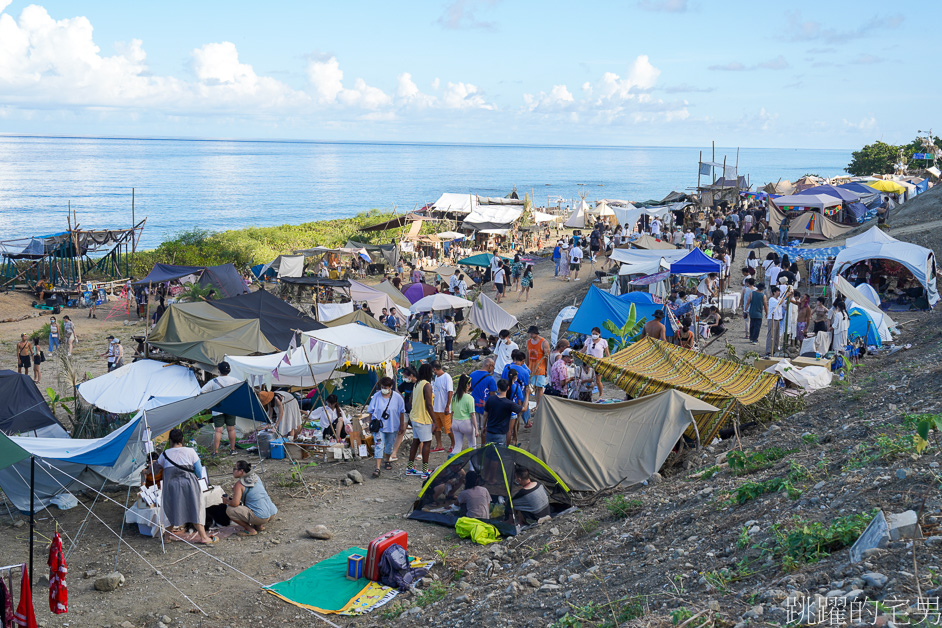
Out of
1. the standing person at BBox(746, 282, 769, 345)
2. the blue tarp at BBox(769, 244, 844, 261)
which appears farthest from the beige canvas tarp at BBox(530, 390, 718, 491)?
the blue tarp at BBox(769, 244, 844, 261)

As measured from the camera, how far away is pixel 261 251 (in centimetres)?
3312

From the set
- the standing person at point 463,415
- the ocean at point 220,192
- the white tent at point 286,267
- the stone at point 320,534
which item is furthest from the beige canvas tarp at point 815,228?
the ocean at point 220,192

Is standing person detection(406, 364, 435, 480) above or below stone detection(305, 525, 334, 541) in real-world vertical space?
above

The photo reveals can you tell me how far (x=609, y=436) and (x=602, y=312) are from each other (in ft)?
20.5

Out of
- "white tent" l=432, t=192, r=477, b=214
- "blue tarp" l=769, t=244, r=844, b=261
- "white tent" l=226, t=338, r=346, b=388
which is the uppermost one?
"white tent" l=432, t=192, r=477, b=214

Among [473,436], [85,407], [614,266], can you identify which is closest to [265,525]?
[473,436]

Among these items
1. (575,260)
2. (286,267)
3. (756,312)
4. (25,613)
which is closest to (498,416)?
(25,613)

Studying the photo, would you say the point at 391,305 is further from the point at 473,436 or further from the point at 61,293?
the point at 61,293

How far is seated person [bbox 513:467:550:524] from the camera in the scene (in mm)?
8375

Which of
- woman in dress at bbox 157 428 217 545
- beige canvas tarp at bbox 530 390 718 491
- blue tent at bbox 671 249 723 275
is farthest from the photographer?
blue tent at bbox 671 249 723 275

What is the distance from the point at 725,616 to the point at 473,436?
18.4ft

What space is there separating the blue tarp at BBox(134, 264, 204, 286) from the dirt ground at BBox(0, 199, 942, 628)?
1359cm

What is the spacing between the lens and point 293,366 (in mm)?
11977

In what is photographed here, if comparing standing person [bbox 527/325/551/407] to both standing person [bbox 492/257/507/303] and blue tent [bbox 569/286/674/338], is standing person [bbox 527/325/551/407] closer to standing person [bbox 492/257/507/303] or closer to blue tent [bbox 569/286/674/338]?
blue tent [bbox 569/286/674/338]
